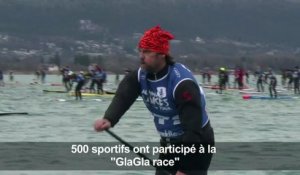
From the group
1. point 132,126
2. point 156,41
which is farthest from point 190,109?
point 132,126

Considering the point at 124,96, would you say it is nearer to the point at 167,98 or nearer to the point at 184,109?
the point at 167,98

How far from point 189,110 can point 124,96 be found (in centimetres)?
73

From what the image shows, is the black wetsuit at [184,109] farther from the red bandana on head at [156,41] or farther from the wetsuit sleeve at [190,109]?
the red bandana on head at [156,41]

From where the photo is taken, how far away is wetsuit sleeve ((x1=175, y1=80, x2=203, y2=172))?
7062mm

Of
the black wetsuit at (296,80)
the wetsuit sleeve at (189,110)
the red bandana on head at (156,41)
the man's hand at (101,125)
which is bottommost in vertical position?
the black wetsuit at (296,80)

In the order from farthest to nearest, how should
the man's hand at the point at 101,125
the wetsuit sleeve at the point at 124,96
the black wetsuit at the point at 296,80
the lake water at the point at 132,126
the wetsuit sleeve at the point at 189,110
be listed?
the black wetsuit at the point at 296,80 → the lake water at the point at 132,126 → the wetsuit sleeve at the point at 124,96 → the man's hand at the point at 101,125 → the wetsuit sleeve at the point at 189,110

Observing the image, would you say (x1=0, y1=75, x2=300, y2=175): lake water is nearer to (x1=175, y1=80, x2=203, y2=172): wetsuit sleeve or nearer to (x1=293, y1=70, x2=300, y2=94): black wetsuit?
(x1=175, y1=80, x2=203, y2=172): wetsuit sleeve

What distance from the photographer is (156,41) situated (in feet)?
23.5

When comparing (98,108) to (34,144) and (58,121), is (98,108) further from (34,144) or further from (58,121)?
(34,144)

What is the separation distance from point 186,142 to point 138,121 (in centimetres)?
2121

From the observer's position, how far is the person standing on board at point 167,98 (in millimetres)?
7102

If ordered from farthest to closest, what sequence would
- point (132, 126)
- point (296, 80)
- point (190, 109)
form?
point (296, 80), point (132, 126), point (190, 109)

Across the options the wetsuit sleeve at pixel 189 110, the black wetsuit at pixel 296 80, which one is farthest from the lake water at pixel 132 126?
the black wetsuit at pixel 296 80

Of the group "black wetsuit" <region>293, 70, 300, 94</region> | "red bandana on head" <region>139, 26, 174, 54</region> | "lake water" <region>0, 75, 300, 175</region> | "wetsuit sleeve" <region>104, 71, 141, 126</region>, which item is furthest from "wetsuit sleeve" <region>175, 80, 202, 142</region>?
"black wetsuit" <region>293, 70, 300, 94</region>
